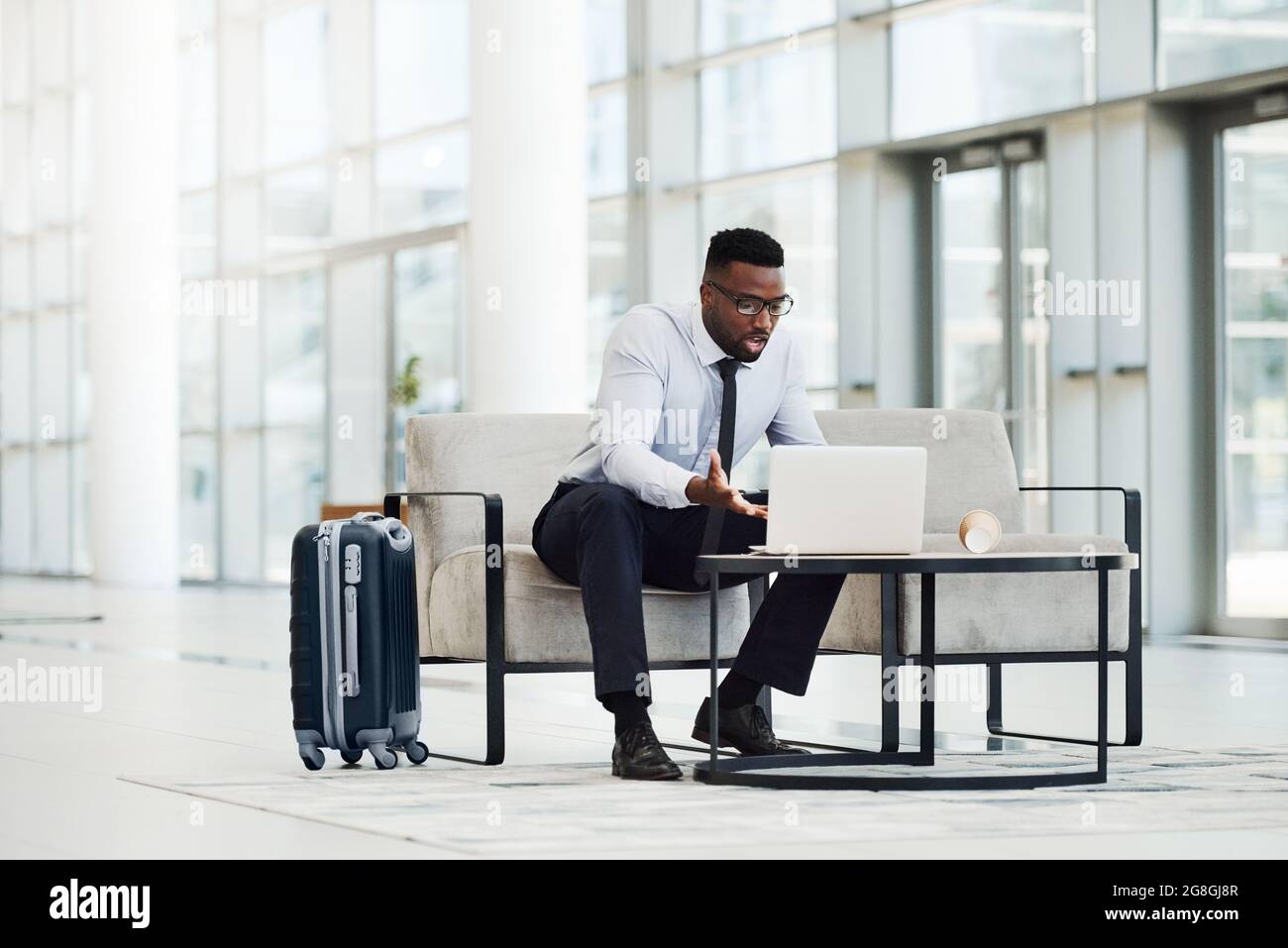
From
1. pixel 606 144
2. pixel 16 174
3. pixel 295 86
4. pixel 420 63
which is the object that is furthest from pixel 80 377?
pixel 606 144

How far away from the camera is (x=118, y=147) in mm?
13703

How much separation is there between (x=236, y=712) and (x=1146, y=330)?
4.62 metres

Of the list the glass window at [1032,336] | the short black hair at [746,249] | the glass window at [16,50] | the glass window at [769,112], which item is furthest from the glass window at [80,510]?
the short black hair at [746,249]

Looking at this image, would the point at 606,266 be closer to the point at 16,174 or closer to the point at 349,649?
the point at 349,649

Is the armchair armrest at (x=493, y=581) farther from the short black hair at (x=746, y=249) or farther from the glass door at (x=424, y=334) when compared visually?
the glass door at (x=424, y=334)

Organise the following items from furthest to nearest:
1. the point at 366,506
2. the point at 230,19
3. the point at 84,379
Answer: the point at 84,379, the point at 230,19, the point at 366,506

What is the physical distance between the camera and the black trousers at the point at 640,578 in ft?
11.3

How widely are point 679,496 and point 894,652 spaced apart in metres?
0.54

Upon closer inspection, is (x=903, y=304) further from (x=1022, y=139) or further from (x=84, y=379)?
(x=84, y=379)

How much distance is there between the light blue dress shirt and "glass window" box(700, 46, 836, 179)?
20.1 ft

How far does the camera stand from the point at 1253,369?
783 centimetres

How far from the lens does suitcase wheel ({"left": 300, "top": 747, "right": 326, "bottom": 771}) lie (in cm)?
360

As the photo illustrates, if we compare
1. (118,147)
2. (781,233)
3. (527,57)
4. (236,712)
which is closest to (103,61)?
(118,147)

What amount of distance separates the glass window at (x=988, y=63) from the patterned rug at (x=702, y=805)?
5237 millimetres
